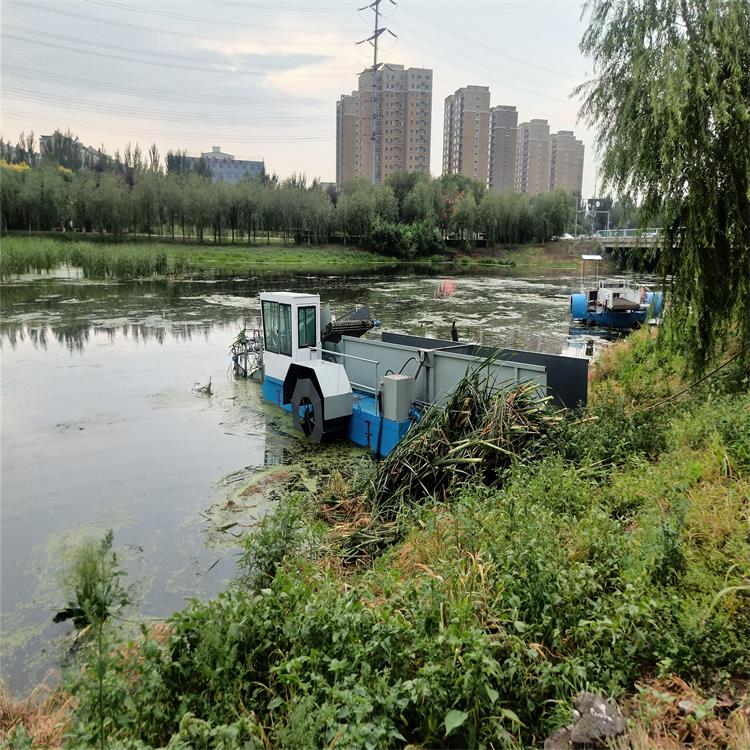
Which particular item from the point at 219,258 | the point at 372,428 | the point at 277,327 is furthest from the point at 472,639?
the point at 219,258

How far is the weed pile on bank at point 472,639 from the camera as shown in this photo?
8.70 feet

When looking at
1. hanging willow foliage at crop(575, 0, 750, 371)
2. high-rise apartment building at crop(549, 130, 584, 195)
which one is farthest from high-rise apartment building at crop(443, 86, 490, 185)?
hanging willow foliage at crop(575, 0, 750, 371)

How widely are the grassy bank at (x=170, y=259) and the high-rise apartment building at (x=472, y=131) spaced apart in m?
47.2

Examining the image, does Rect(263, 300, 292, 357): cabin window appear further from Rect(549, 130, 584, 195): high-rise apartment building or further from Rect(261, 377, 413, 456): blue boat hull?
Rect(549, 130, 584, 195): high-rise apartment building

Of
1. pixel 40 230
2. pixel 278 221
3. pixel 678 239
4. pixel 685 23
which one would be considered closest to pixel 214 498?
pixel 678 239

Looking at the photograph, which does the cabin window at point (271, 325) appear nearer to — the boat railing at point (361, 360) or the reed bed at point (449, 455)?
the boat railing at point (361, 360)

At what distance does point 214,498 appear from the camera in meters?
7.31

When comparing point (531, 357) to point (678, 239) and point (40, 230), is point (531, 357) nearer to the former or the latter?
point (678, 239)

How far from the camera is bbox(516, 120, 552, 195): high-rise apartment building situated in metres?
108

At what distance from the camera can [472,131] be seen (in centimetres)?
9688

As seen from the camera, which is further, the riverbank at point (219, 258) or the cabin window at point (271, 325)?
the riverbank at point (219, 258)

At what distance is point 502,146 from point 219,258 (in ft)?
232

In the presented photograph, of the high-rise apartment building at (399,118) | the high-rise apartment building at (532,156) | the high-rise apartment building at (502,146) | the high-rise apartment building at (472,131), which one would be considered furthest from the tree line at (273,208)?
the high-rise apartment building at (532,156)

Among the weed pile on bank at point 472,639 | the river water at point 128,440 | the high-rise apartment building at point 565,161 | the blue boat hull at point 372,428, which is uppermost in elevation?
the high-rise apartment building at point 565,161
